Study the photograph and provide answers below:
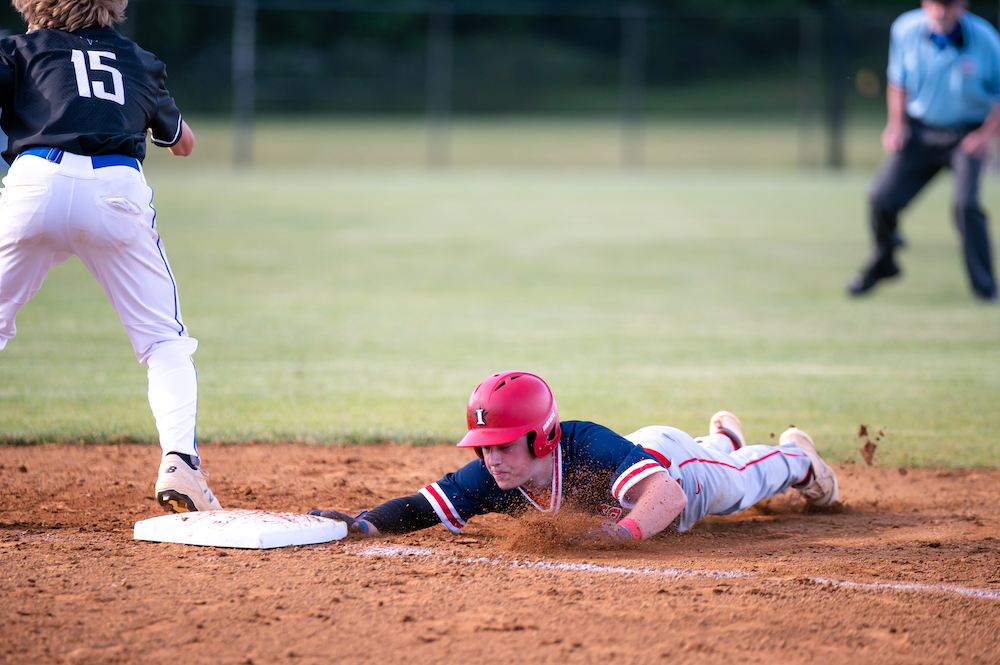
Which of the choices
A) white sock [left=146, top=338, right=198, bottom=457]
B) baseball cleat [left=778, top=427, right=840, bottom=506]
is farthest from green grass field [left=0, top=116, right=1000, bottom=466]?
white sock [left=146, top=338, right=198, bottom=457]

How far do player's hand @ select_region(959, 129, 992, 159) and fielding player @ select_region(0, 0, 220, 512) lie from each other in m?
7.78

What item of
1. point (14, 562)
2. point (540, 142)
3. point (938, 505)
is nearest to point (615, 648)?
point (14, 562)

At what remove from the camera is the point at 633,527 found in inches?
150

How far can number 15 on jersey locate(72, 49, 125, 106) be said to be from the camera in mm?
3896

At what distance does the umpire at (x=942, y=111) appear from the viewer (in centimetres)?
952

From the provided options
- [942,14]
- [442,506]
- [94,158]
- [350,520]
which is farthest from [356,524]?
[942,14]

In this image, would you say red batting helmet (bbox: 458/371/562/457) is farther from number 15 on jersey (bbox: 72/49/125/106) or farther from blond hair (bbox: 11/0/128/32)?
blond hair (bbox: 11/0/128/32)

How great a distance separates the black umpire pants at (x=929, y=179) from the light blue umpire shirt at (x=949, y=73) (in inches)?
6.1

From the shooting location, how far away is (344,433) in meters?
5.96

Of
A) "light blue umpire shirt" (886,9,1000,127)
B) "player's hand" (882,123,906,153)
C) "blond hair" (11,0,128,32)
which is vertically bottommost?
"blond hair" (11,0,128,32)

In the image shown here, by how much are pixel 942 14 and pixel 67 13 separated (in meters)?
8.15

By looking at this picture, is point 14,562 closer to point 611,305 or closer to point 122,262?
point 122,262

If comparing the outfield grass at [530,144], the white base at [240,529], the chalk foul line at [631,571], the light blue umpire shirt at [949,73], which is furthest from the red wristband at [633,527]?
the outfield grass at [530,144]

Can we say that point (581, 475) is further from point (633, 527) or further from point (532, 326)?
point (532, 326)
